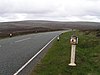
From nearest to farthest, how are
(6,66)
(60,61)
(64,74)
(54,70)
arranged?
(64,74) → (54,70) → (6,66) → (60,61)

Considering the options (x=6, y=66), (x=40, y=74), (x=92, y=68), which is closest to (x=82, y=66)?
(x=92, y=68)

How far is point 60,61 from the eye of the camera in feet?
47.8

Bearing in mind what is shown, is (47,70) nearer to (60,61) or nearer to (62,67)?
(62,67)

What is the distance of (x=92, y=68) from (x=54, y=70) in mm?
1766

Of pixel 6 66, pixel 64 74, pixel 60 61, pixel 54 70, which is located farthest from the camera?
pixel 60 61

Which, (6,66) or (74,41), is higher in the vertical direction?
(74,41)

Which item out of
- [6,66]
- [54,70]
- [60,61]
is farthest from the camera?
[60,61]

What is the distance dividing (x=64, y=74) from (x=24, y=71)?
1.71m

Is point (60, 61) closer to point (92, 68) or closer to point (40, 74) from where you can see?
point (92, 68)

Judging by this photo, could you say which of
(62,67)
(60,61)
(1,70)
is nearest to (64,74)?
(62,67)

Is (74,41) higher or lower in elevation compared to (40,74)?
higher

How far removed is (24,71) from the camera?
11602 millimetres

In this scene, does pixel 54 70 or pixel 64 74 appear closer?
pixel 64 74

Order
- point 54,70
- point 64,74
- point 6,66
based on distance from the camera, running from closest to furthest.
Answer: point 64,74 < point 54,70 < point 6,66
